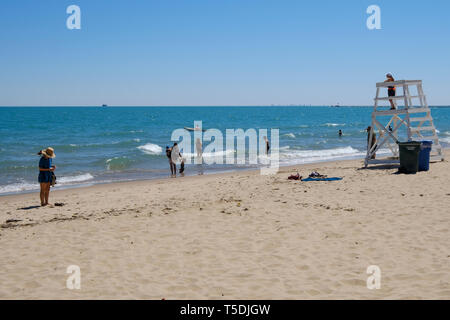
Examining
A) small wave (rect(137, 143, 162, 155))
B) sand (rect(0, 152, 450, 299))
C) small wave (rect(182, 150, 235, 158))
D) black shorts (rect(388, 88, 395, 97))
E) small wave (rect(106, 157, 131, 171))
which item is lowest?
sand (rect(0, 152, 450, 299))

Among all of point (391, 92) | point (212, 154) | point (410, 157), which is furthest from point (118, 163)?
point (410, 157)

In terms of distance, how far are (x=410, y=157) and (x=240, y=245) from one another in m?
8.43

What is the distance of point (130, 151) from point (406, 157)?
844 inches

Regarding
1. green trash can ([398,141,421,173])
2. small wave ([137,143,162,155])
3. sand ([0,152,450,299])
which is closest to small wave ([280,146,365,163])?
small wave ([137,143,162,155])

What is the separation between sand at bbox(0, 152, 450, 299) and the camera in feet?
16.5

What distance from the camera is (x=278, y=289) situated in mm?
4961

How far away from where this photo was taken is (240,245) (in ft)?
21.7

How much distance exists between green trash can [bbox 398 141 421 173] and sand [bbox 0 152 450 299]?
1.75 meters

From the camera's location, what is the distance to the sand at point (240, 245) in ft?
16.5

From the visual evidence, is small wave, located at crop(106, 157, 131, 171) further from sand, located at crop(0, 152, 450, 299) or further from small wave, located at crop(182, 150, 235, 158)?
sand, located at crop(0, 152, 450, 299)

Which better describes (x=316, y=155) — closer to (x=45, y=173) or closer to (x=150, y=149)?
(x=150, y=149)

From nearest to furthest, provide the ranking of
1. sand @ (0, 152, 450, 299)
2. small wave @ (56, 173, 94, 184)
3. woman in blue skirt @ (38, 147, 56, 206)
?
sand @ (0, 152, 450, 299) < woman in blue skirt @ (38, 147, 56, 206) < small wave @ (56, 173, 94, 184)

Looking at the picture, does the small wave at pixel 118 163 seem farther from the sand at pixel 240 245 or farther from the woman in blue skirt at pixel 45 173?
the sand at pixel 240 245
